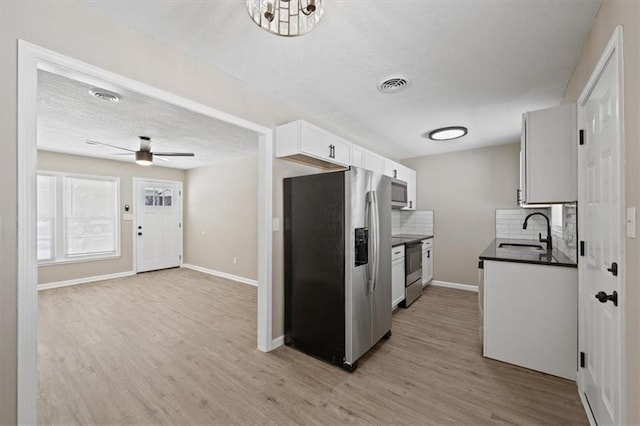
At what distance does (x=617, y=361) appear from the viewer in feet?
4.36

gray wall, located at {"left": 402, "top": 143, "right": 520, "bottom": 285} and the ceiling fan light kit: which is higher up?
the ceiling fan light kit

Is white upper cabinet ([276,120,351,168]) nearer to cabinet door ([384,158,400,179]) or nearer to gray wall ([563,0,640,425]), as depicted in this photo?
cabinet door ([384,158,400,179])

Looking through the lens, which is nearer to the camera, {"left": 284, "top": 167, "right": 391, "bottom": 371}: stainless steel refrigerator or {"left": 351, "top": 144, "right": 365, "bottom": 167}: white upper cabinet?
{"left": 284, "top": 167, "right": 391, "bottom": 371}: stainless steel refrigerator

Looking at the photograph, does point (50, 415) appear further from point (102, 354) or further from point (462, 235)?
point (462, 235)

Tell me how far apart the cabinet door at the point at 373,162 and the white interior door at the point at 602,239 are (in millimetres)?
2169

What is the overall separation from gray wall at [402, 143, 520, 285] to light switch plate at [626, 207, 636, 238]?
146 inches

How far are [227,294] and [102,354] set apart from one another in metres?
2.05

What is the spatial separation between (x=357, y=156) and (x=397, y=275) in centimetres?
165

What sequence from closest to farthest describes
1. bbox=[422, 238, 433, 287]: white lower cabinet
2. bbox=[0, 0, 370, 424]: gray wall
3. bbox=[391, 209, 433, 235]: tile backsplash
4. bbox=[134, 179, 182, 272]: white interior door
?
bbox=[0, 0, 370, 424]: gray wall, bbox=[422, 238, 433, 287]: white lower cabinet, bbox=[391, 209, 433, 235]: tile backsplash, bbox=[134, 179, 182, 272]: white interior door

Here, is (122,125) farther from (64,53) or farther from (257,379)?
(257,379)

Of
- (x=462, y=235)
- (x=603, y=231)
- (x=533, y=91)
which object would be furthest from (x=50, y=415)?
(x=462, y=235)

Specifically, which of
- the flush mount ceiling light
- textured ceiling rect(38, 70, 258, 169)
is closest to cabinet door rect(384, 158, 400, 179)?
the flush mount ceiling light

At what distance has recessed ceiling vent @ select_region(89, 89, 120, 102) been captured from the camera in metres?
2.55

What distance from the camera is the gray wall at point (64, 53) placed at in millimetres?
1297
